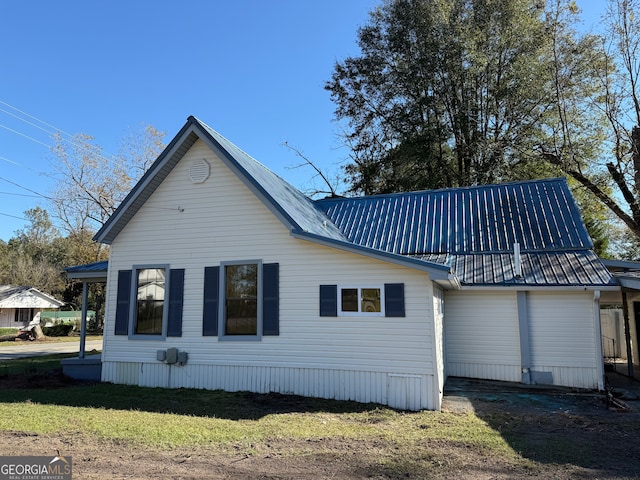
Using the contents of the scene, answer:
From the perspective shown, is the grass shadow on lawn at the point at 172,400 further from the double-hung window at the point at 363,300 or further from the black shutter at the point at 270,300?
the double-hung window at the point at 363,300

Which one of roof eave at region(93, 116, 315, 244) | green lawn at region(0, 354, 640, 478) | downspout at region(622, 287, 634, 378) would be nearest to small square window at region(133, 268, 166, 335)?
roof eave at region(93, 116, 315, 244)

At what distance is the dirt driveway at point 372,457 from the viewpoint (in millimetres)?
4887

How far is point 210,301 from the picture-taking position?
10219 mm

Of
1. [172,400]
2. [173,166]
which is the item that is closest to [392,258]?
[172,400]

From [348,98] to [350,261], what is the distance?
20805 millimetres

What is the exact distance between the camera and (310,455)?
5551mm

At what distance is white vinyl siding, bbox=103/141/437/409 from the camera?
8672 mm

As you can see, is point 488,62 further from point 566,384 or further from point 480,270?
point 566,384

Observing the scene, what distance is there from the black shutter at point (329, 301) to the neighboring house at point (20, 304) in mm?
36286

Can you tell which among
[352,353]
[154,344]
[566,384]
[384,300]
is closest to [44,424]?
[154,344]

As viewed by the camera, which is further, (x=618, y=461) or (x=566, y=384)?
(x=566, y=384)

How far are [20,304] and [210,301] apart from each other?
3492 centimetres

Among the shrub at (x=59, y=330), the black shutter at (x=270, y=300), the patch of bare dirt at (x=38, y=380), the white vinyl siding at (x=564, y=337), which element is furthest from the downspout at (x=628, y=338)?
the shrub at (x=59, y=330)

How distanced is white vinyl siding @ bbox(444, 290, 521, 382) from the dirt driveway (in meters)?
3.46
